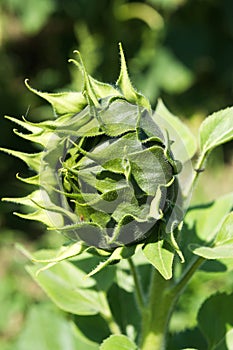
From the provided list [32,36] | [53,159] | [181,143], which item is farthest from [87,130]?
[32,36]

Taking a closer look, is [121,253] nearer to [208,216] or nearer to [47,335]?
[208,216]

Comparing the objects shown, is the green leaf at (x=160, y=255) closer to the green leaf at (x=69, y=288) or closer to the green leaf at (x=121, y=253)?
the green leaf at (x=121, y=253)

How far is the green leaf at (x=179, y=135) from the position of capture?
1404 mm

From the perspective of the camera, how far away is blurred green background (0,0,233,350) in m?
4.72

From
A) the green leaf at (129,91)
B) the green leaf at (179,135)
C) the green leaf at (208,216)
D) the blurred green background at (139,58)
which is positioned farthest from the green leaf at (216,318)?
the blurred green background at (139,58)

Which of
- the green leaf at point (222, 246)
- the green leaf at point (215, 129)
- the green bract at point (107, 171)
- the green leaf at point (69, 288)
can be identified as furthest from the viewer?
the green leaf at point (69, 288)

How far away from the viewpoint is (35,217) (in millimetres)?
1172

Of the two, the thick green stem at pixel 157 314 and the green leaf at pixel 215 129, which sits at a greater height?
the green leaf at pixel 215 129

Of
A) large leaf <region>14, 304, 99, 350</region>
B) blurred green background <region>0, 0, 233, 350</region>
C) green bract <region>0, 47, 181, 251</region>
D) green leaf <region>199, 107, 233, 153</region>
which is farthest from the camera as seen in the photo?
blurred green background <region>0, 0, 233, 350</region>

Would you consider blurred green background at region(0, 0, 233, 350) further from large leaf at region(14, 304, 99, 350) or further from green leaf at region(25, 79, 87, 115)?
green leaf at region(25, 79, 87, 115)

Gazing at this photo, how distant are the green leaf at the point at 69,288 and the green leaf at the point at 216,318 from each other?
0.85ft

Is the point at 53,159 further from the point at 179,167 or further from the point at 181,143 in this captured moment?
the point at 181,143

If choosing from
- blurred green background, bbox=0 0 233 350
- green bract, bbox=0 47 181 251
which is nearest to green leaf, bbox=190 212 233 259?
green bract, bbox=0 47 181 251

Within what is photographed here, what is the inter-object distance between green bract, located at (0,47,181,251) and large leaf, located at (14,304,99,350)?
2.98ft
